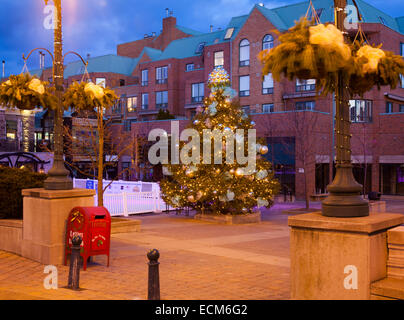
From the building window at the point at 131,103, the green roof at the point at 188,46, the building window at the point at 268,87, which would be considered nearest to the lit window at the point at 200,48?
the green roof at the point at 188,46

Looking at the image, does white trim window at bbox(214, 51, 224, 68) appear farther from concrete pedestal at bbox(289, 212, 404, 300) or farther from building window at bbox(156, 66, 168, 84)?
concrete pedestal at bbox(289, 212, 404, 300)

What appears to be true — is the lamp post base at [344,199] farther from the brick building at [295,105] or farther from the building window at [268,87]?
the building window at [268,87]

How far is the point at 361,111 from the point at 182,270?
3141cm

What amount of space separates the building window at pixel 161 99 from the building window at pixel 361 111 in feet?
80.4

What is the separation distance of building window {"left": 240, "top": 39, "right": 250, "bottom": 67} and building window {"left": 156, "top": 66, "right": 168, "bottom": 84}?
14.7 m

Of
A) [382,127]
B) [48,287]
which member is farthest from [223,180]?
[382,127]

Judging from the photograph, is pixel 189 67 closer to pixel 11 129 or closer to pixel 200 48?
pixel 200 48

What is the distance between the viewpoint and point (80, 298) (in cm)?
677

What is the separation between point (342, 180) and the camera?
5633mm

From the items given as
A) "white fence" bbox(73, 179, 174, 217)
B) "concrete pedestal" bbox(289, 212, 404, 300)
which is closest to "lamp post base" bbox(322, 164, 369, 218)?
"concrete pedestal" bbox(289, 212, 404, 300)

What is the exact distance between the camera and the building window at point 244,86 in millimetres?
42281

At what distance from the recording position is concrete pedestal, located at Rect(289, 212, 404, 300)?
199 inches

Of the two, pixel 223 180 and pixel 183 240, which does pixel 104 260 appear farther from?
pixel 223 180

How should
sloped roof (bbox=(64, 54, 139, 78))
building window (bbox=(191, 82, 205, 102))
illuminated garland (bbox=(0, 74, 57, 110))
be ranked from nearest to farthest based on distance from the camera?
illuminated garland (bbox=(0, 74, 57, 110))
building window (bbox=(191, 82, 205, 102))
sloped roof (bbox=(64, 54, 139, 78))
